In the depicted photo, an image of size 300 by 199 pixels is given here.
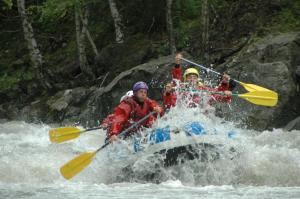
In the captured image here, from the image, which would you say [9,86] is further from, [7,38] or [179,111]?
[179,111]

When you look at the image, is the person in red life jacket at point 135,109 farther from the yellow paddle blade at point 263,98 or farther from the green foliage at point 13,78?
the green foliage at point 13,78

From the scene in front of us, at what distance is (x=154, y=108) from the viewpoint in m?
9.26

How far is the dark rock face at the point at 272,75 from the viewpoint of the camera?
12.7 m

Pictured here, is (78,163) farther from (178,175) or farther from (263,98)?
(263,98)

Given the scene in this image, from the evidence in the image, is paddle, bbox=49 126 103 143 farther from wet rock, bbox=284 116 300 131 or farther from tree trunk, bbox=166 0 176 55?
tree trunk, bbox=166 0 176 55

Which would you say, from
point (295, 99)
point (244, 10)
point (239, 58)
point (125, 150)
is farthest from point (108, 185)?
point (244, 10)

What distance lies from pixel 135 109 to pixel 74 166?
1222 mm

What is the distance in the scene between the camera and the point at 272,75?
13.1 metres

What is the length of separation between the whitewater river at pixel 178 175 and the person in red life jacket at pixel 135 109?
1.06 ft

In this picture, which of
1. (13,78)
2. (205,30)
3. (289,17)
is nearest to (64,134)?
(205,30)

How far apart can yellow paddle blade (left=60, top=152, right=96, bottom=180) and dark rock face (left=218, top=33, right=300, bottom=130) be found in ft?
15.0

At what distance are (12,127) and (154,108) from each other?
22.9 ft

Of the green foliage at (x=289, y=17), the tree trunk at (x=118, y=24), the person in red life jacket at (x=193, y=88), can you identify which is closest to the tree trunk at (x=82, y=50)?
the tree trunk at (x=118, y=24)

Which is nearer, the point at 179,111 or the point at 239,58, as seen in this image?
the point at 179,111
